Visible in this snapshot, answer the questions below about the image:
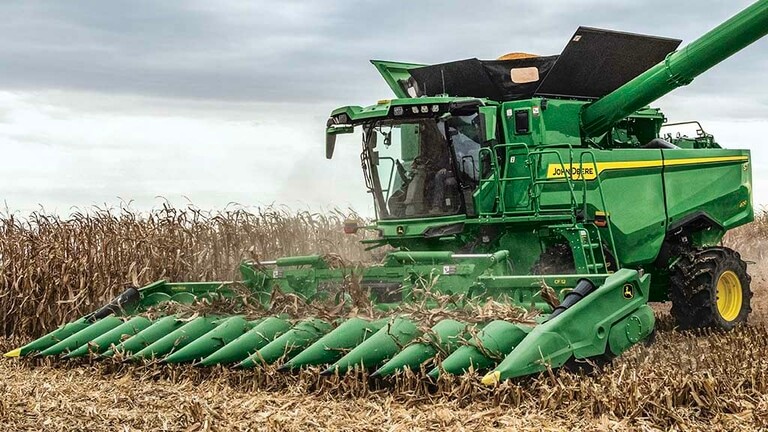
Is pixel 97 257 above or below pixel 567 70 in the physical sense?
below

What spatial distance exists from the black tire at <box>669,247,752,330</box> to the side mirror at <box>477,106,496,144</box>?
1.84m

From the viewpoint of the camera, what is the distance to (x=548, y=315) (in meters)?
5.00

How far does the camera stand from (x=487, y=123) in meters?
6.93

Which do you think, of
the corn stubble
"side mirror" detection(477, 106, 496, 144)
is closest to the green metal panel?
the corn stubble

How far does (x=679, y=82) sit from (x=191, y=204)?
15.1ft

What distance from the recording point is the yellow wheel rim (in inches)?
295

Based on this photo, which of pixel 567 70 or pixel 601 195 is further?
pixel 567 70

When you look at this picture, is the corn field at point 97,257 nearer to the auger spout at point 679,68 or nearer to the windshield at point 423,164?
the windshield at point 423,164

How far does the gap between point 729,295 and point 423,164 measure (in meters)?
2.74

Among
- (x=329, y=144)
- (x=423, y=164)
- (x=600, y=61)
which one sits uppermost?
(x=600, y=61)

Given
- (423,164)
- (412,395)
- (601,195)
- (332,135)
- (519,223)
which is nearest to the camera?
(412,395)

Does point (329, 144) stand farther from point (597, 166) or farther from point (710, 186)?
point (710, 186)

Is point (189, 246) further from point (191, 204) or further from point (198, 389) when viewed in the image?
point (198, 389)

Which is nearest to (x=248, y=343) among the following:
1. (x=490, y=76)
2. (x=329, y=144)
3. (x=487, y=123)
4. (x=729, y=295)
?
(x=329, y=144)
